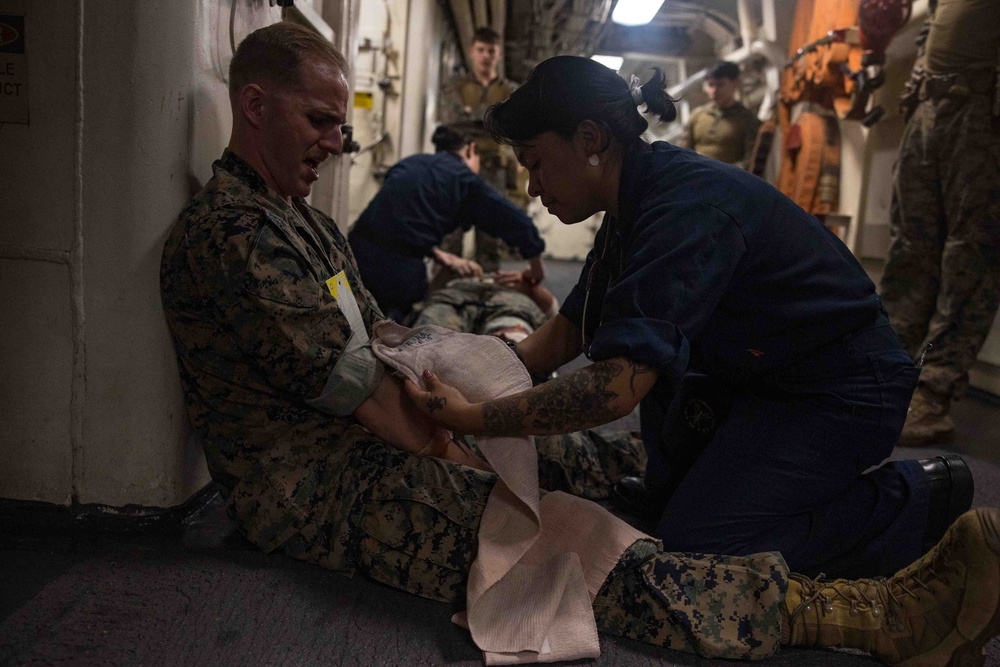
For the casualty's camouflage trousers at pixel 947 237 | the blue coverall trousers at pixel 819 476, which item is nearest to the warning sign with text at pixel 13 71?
the blue coverall trousers at pixel 819 476

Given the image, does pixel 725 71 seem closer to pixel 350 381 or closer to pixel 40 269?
pixel 350 381

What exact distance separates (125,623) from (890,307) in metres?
3.19

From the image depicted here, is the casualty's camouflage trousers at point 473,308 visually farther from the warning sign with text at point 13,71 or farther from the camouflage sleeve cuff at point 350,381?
the warning sign with text at point 13,71

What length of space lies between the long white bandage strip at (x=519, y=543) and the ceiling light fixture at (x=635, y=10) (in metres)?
6.53

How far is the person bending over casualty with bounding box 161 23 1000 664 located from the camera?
4.19ft

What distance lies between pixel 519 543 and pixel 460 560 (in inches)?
5.0

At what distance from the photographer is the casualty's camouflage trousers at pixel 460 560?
1285 millimetres

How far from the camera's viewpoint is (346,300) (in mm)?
1638

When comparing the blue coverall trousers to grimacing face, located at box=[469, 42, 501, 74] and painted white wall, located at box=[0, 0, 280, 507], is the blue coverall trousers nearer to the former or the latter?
painted white wall, located at box=[0, 0, 280, 507]

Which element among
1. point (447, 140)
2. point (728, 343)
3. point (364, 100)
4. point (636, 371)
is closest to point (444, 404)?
point (636, 371)

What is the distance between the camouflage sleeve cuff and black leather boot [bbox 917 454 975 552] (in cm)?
129

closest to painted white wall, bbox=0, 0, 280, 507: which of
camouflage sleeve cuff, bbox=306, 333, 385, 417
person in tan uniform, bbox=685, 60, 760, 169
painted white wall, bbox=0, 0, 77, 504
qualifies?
painted white wall, bbox=0, 0, 77, 504

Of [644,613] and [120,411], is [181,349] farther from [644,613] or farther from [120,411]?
[644,613]

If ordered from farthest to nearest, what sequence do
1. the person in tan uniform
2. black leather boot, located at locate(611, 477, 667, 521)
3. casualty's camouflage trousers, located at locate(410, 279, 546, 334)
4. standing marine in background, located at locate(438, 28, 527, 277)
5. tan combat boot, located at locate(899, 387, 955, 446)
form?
the person in tan uniform < standing marine in background, located at locate(438, 28, 527, 277) < casualty's camouflage trousers, located at locate(410, 279, 546, 334) < tan combat boot, located at locate(899, 387, 955, 446) < black leather boot, located at locate(611, 477, 667, 521)
